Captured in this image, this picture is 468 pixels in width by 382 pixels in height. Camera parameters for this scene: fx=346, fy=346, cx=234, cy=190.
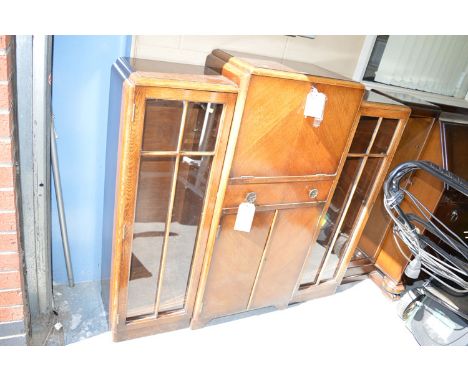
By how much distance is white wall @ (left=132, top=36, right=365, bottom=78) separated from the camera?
179cm

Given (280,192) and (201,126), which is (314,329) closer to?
(280,192)

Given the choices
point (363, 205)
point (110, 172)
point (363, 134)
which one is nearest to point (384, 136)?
point (363, 134)

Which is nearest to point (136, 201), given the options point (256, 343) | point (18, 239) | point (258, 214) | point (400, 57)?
point (18, 239)

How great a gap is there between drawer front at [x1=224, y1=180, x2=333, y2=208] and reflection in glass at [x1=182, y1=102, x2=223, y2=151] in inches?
9.5

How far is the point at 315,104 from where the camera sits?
1.58 m

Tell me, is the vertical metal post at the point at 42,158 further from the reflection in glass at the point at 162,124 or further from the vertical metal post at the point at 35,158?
the reflection in glass at the point at 162,124

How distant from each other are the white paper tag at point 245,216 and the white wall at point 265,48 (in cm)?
85

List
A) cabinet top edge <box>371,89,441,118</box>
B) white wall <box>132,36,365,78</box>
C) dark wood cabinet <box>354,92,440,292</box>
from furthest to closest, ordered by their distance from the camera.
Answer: dark wood cabinet <box>354,92,440,292</box>
cabinet top edge <box>371,89,441,118</box>
white wall <box>132,36,365,78</box>

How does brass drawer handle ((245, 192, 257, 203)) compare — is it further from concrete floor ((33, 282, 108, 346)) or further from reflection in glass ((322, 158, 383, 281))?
concrete floor ((33, 282, 108, 346))

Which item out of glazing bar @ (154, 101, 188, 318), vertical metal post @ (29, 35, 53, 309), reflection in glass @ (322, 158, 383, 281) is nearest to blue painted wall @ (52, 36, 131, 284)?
vertical metal post @ (29, 35, 53, 309)

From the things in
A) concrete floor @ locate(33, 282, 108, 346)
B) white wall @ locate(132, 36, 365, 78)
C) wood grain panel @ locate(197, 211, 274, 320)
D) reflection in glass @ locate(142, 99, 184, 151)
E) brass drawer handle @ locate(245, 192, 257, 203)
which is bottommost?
concrete floor @ locate(33, 282, 108, 346)

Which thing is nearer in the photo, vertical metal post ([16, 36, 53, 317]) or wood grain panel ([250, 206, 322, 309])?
vertical metal post ([16, 36, 53, 317])

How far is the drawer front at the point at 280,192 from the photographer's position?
1.71 meters

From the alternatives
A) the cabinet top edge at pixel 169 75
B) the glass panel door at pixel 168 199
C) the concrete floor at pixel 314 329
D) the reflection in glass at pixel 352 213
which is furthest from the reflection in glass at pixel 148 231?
the reflection in glass at pixel 352 213
